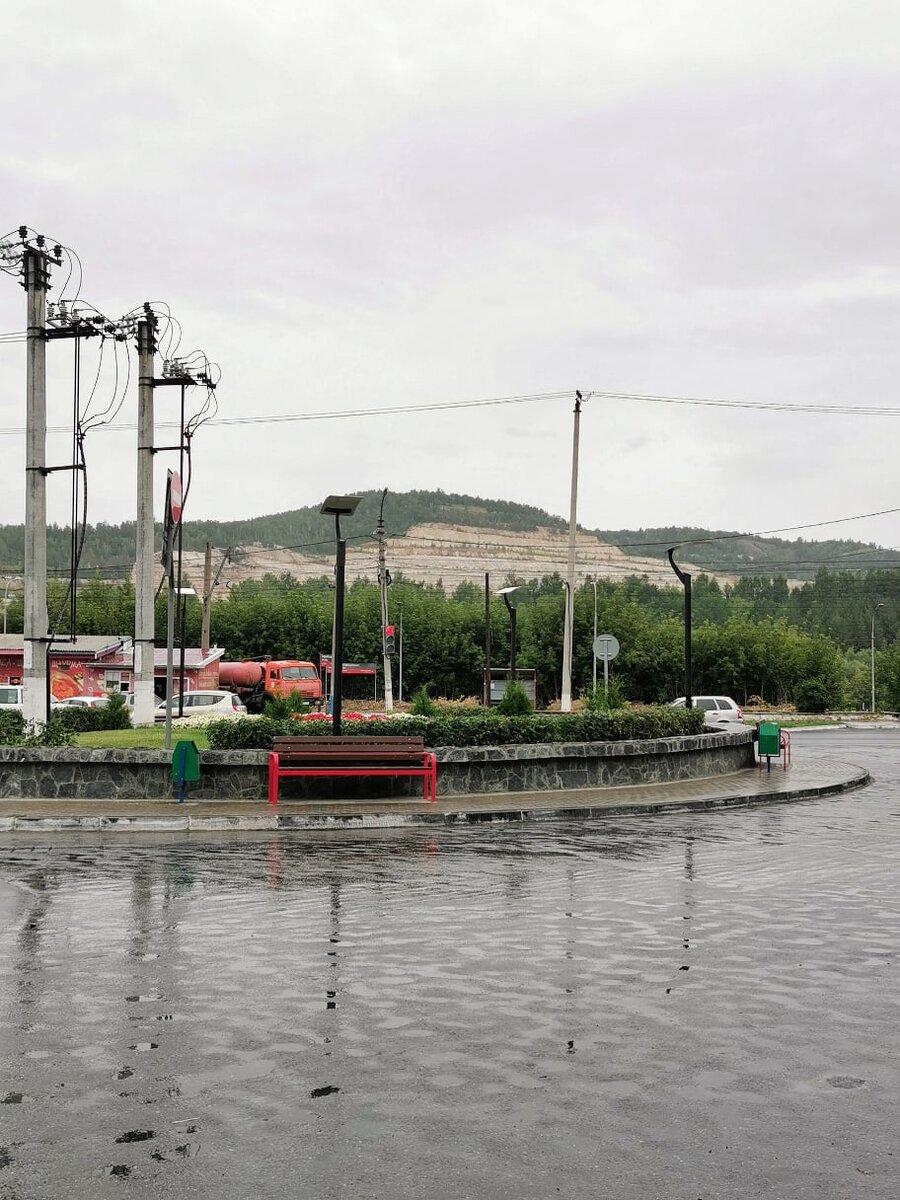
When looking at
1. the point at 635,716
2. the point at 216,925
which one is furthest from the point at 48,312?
the point at 216,925

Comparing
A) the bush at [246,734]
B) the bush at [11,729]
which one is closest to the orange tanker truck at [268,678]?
the bush at [11,729]

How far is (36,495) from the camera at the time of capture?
24.6 m

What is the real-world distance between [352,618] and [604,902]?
92.3 meters

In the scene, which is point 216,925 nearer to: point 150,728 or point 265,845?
point 265,845

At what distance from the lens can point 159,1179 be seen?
15.4ft

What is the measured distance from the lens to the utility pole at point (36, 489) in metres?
23.9

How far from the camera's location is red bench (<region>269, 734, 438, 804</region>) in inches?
769

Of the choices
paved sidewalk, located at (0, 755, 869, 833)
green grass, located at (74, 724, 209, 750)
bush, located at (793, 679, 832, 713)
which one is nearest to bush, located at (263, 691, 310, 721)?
green grass, located at (74, 724, 209, 750)

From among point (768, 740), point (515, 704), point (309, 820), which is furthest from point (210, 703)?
point (309, 820)

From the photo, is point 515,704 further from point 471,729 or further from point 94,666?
point 94,666

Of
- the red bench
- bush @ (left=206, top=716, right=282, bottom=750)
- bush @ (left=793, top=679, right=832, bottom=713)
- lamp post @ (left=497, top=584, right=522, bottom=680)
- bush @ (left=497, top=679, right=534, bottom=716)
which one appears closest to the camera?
the red bench

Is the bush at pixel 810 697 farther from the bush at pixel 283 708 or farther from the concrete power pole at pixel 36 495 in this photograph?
the concrete power pole at pixel 36 495

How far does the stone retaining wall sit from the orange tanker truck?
33117 mm

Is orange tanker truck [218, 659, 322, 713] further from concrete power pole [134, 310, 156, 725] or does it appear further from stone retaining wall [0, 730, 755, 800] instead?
stone retaining wall [0, 730, 755, 800]
